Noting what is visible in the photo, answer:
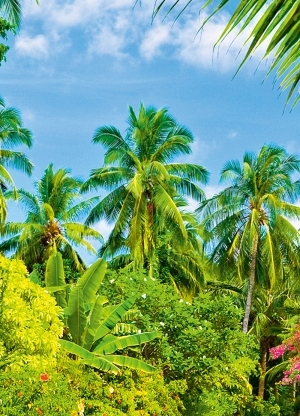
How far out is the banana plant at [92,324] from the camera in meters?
12.8

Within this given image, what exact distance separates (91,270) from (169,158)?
12192mm

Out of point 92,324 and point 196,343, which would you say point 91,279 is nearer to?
point 92,324

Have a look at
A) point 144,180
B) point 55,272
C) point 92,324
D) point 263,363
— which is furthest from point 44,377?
point 263,363

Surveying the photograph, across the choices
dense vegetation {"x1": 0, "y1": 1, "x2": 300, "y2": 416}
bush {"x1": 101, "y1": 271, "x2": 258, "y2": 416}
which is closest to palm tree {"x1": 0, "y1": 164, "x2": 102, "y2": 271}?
dense vegetation {"x1": 0, "y1": 1, "x2": 300, "y2": 416}

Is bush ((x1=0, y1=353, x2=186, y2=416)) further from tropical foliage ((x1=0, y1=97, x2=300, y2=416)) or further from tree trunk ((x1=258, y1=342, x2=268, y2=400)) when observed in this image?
tree trunk ((x1=258, y1=342, x2=268, y2=400))

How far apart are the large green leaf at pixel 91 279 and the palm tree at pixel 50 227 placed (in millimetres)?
13555

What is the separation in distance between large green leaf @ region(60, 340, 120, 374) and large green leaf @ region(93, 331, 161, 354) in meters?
0.84

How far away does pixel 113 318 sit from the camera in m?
13.7

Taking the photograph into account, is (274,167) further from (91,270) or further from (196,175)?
(91,270)

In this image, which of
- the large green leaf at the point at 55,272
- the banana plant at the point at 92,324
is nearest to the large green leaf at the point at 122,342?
the banana plant at the point at 92,324

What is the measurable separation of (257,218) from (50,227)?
9228 mm

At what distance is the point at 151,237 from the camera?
2450cm

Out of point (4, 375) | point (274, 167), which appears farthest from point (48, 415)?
point (274, 167)

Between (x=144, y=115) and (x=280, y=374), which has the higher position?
(x=144, y=115)
